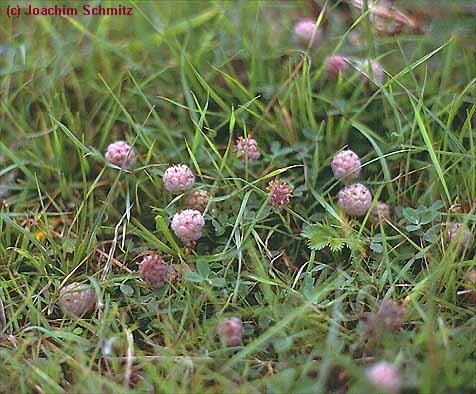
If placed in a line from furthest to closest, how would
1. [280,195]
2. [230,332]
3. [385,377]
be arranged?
[280,195], [230,332], [385,377]

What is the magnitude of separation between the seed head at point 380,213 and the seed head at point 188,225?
44cm

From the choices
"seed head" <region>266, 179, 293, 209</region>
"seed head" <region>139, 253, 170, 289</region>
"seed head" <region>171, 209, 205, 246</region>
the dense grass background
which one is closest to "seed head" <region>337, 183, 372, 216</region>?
the dense grass background

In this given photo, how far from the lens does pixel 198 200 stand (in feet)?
5.64

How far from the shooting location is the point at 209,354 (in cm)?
143

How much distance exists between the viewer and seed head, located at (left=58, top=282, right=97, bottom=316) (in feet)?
5.14

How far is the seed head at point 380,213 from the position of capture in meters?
1.70

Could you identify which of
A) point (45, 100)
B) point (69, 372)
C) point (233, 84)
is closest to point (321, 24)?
point (233, 84)

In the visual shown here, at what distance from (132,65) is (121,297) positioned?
770 mm

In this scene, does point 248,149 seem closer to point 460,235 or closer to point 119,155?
point 119,155

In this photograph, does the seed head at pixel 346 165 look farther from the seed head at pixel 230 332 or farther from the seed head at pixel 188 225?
the seed head at pixel 230 332

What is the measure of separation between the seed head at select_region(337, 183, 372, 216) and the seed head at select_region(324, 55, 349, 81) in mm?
419

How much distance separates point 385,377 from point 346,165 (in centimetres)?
63

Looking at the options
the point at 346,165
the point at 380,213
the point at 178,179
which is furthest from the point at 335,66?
the point at 178,179

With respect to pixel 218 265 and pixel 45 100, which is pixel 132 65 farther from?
pixel 218 265
